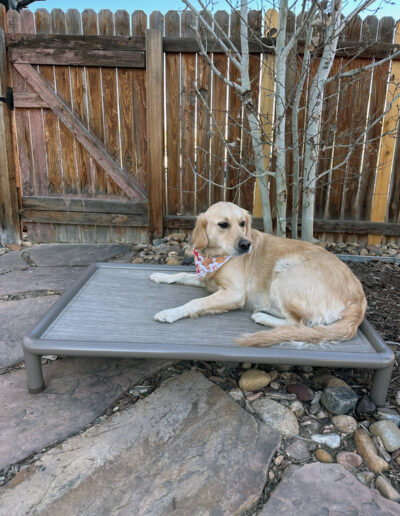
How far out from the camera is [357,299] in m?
2.25

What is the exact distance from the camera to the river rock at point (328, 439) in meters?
1.69

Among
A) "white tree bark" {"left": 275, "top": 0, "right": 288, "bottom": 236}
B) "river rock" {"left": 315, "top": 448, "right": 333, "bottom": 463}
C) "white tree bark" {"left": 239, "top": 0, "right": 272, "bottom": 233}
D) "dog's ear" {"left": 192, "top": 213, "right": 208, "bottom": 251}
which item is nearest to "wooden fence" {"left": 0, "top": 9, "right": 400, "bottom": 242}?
"white tree bark" {"left": 239, "top": 0, "right": 272, "bottom": 233}

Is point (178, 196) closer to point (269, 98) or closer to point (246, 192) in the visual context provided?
point (246, 192)

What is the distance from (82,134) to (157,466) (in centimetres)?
412

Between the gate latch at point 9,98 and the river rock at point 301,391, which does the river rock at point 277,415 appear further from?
the gate latch at point 9,98

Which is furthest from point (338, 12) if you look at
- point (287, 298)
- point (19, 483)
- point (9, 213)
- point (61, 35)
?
point (9, 213)

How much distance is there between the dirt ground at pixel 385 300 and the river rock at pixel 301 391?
0.43 meters

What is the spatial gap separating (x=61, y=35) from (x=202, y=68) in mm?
1690

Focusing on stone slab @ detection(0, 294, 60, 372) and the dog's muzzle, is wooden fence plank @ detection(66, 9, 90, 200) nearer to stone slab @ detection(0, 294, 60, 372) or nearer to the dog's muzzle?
stone slab @ detection(0, 294, 60, 372)

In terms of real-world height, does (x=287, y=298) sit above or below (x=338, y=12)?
below

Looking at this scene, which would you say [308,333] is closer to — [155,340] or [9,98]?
[155,340]

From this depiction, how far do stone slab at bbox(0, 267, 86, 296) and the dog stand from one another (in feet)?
5.10

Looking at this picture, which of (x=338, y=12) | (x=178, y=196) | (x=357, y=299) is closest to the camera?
(x=357, y=299)

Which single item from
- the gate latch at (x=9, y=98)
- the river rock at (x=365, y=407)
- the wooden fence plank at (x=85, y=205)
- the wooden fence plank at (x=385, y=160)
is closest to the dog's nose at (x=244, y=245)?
the river rock at (x=365, y=407)
